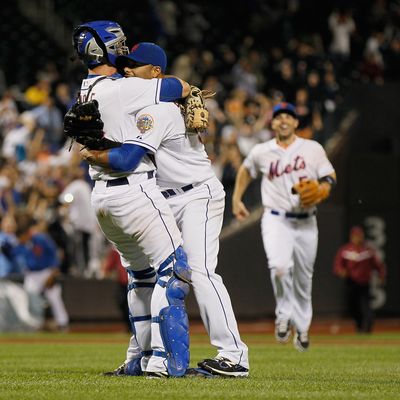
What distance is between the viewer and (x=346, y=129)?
22.4 metres

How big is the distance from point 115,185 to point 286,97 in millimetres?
14738

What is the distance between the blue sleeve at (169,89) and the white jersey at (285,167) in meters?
5.16

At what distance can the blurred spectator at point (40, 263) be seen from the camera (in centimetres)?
2025

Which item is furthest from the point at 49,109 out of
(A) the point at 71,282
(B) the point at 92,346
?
(B) the point at 92,346

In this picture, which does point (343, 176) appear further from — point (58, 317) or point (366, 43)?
point (58, 317)

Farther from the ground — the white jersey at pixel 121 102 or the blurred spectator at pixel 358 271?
the white jersey at pixel 121 102

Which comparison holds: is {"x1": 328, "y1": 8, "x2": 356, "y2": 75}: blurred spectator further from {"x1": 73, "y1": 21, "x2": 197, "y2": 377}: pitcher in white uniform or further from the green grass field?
{"x1": 73, "y1": 21, "x2": 197, "y2": 377}: pitcher in white uniform

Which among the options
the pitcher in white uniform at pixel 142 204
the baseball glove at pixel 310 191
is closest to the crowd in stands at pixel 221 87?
the baseball glove at pixel 310 191

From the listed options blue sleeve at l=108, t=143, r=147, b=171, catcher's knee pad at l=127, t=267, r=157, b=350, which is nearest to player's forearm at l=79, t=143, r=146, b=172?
blue sleeve at l=108, t=143, r=147, b=171

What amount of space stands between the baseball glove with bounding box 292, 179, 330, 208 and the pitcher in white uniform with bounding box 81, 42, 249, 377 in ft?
13.1

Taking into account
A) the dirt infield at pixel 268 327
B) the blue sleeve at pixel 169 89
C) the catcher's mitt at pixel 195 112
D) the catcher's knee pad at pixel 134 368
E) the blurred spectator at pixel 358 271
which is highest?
the blue sleeve at pixel 169 89

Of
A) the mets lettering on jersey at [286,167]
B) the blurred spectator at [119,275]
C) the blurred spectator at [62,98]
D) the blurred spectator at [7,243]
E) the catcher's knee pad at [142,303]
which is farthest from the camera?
the blurred spectator at [62,98]

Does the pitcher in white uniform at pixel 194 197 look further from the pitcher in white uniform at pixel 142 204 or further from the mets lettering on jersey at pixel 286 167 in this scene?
the mets lettering on jersey at pixel 286 167

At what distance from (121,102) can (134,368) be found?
2143 millimetres
